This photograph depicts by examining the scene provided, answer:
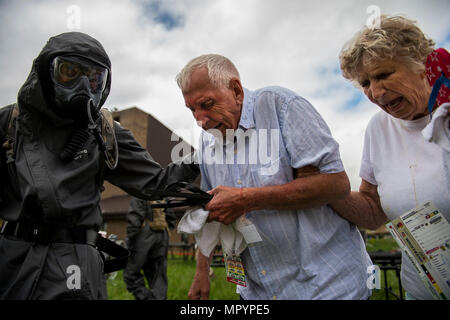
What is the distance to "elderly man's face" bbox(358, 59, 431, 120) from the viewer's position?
5.48 feet

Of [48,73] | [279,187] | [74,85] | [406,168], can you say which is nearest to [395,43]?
[406,168]

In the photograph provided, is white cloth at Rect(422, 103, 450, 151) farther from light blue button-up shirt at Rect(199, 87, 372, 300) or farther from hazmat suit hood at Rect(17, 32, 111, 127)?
hazmat suit hood at Rect(17, 32, 111, 127)

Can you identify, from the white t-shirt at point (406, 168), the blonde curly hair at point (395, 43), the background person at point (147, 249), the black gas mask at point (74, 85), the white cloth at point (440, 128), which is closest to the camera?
the white cloth at point (440, 128)

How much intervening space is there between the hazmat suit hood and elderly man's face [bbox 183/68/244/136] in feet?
1.96

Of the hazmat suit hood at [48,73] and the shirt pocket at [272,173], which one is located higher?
the hazmat suit hood at [48,73]

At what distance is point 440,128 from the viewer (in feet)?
3.76

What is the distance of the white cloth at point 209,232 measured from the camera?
1.70 meters

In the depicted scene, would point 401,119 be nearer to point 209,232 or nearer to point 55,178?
point 209,232

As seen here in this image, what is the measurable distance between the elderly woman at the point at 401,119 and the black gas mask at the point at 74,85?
4.65 ft

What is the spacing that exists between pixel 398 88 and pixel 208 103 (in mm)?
949

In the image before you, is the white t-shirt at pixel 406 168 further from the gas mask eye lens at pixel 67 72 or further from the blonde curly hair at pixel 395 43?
the gas mask eye lens at pixel 67 72

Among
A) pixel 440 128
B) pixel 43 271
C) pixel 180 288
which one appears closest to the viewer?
pixel 440 128

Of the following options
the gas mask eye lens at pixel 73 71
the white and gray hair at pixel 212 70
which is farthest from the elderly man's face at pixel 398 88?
the gas mask eye lens at pixel 73 71

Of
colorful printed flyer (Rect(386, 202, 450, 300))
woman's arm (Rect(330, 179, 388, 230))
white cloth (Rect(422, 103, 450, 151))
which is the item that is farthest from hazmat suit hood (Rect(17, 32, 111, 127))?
colorful printed flyer (Rect(386, 202, 450, 300))
